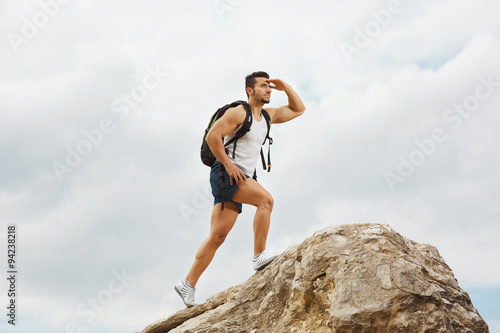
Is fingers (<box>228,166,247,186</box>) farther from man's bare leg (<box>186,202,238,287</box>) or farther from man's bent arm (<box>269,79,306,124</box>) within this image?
man's bent arm (<box>269,79,306,124</box>)

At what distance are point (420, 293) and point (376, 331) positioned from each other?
1.90ft

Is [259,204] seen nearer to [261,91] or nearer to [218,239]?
[218,239]

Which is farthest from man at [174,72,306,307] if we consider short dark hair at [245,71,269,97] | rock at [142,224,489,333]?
rock at [142,224,489,333]

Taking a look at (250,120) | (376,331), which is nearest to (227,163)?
(250,120)

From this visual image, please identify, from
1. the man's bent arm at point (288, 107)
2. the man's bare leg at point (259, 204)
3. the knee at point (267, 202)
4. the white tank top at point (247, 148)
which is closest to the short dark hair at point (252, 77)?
the man's bent arm at point (288, 107)

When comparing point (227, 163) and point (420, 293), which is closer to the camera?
point (420, 293)

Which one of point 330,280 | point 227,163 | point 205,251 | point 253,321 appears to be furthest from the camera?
point 205,251

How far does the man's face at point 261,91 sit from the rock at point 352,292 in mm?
2160

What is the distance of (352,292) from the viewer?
198 inches

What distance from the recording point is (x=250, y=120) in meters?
6.75

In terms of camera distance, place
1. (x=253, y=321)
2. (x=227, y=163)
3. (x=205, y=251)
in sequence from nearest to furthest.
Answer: (x=253, y=321)
(x=227, y=163)
(x=205, y=251)

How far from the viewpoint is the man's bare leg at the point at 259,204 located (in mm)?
6508

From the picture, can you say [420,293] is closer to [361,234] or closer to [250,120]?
[361,234]

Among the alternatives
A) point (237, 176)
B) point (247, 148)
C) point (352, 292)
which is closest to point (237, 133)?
point (247, 148)
